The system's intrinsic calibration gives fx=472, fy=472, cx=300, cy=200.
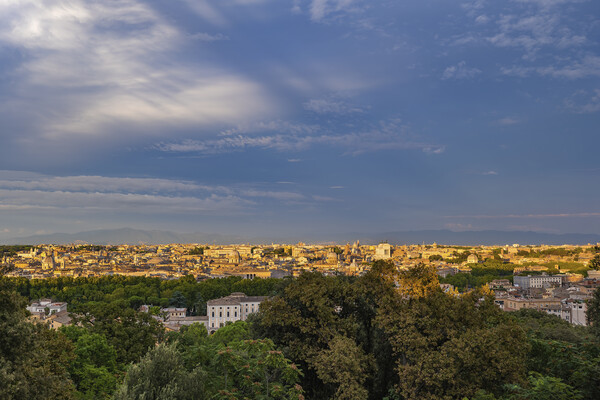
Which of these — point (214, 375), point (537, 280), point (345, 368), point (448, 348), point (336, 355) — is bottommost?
point (537, 280)

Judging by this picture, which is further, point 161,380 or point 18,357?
point 161,380

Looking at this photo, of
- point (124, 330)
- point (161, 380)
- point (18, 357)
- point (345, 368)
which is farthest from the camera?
point (124, 330)

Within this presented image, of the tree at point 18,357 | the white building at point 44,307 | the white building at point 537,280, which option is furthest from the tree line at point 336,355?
the white building at point 537,280

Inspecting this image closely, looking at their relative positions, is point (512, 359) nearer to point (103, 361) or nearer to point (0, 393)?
point (0, 393)

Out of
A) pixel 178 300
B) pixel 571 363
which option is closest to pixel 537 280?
pixel 178 300

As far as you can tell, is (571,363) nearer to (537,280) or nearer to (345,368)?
(345,368)

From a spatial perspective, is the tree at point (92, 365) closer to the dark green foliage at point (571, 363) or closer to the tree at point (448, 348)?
the tree at point (448, 348)

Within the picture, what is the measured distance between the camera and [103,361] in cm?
1438

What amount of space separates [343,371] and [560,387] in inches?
175

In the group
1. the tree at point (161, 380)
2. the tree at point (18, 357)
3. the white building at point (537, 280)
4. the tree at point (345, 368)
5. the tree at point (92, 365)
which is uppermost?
the tree at point (18, 357)

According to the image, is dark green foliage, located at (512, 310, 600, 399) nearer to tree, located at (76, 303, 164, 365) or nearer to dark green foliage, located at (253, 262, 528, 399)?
dark green foliage, located at (253, 262, 528, 399)

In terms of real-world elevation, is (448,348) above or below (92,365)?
above

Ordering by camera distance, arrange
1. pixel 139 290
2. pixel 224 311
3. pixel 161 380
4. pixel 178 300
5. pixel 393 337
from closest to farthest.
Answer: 1. pixel 161 380
2. pixel 393 337
3. pixel 224 311
4. pixel 178 300
5. pixel 139 290

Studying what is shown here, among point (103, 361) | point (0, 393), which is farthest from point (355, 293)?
point (0, 393)
